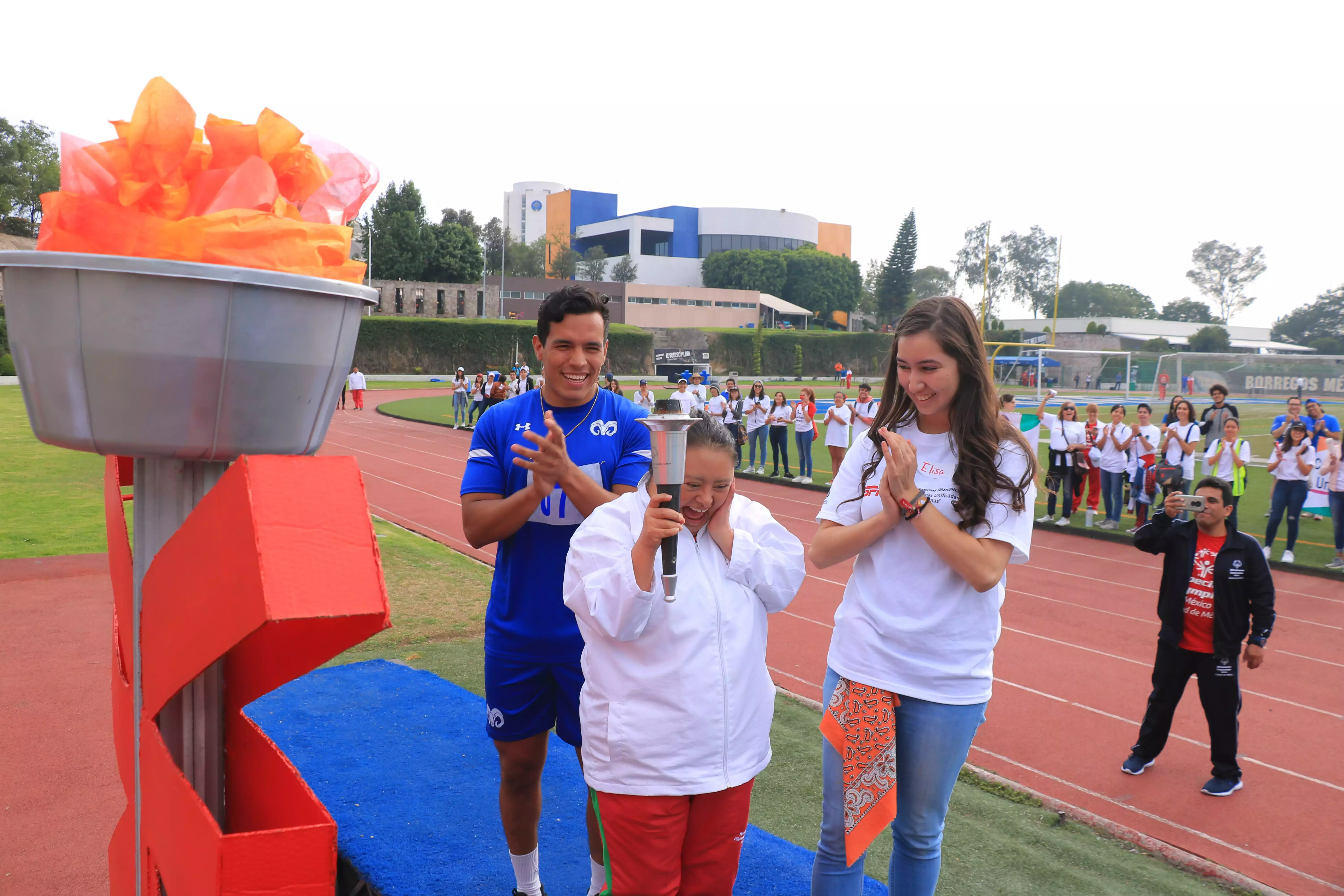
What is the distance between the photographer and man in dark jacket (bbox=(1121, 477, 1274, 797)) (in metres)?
4.95

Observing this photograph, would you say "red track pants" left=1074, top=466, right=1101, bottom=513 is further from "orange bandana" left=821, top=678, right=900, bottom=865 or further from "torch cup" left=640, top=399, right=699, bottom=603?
"torch cup" left=640, top=399, right=699, bottom=603

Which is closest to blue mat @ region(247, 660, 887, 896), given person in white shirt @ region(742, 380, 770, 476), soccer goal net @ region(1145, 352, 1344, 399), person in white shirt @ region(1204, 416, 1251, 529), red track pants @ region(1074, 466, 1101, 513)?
person in white shirt @ region(1204, 416, 1251, 529)

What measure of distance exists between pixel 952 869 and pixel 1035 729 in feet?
7.44

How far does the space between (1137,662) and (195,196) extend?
7.65 metres

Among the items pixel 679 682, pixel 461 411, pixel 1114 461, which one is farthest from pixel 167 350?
pixel 461 411

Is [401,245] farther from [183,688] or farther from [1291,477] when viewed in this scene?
[183,688]

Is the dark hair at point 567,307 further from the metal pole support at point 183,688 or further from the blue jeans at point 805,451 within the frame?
the blue jeans at point 805,451

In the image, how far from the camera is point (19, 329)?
1359mm

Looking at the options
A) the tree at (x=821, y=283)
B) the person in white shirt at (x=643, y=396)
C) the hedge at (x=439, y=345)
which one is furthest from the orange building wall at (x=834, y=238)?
the person in white shirt at (x=643, y=396)

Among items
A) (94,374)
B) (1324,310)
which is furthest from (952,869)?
(1324,310)

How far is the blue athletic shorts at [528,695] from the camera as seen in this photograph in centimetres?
283

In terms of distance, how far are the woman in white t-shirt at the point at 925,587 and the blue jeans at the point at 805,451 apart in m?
14.5

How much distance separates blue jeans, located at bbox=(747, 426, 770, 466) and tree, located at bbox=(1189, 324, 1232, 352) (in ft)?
183

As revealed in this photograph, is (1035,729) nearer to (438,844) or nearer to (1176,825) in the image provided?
(1176,825)
